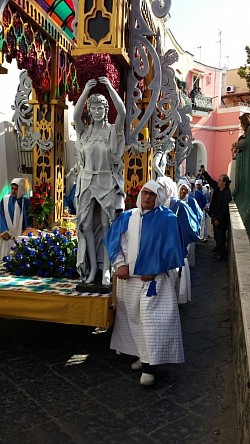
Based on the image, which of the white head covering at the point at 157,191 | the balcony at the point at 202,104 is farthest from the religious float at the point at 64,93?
the balcony at the point at 202,104

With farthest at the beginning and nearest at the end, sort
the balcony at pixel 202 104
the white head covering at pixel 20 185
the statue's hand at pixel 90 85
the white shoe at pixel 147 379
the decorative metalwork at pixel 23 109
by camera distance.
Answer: the balcony at pixel 202 104, the decorative metalwork at pixel 23 109, the white head covering at pixel 20 185, the statue's hand at pixel 90 85, the white shoe at pixel 147 379

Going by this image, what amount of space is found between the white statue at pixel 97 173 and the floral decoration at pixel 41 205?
3163mm

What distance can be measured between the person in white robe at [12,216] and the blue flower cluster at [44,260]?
1.58 m

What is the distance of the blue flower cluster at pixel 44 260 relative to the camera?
16.6 feet

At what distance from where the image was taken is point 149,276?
12.4ft

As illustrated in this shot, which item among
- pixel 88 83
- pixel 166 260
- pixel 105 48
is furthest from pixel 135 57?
pixel 166 260

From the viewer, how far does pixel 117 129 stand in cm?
429

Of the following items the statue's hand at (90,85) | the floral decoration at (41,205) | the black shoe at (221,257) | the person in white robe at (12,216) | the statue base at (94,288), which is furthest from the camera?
the black shoe at (221,257)

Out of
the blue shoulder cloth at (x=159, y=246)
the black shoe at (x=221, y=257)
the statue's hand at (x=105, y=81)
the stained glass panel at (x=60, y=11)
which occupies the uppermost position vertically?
the stained glass panel at (x=60, y=11)

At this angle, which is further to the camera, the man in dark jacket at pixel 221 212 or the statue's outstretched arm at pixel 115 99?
the man in dark jacket at pixel 221 212

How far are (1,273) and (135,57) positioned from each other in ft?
9.12

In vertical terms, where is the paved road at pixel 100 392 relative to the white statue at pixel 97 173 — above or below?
below

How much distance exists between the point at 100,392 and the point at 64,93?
567 cm

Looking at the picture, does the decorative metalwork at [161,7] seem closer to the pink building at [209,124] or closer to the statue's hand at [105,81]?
the statue's hand at [105,81]
